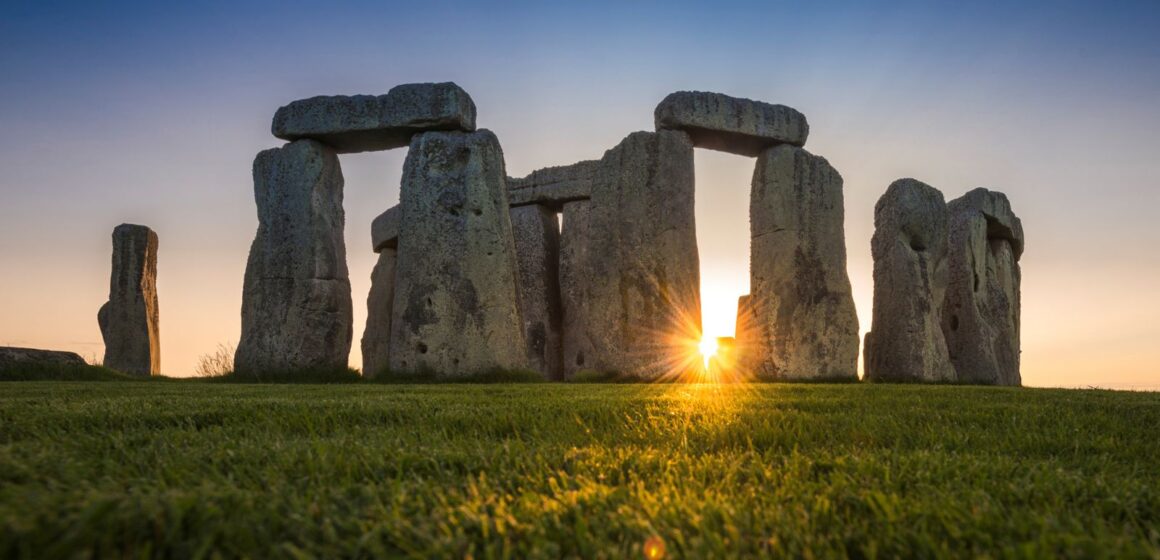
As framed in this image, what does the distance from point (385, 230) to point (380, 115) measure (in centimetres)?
482

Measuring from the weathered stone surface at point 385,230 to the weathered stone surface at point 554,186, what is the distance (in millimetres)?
2166

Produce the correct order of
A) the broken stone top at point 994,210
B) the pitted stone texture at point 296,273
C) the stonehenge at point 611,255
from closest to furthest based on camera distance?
the stonehenge at point 611,255 → the pitted stone texture at point 296,273 → the broken stone top at point 994,210

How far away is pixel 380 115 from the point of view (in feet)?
36.5

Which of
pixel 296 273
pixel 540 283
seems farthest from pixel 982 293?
pixel 296 273

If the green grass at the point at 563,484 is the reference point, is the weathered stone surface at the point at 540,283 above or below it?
above

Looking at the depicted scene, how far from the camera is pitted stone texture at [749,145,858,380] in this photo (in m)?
11.8

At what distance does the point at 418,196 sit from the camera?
1108cm

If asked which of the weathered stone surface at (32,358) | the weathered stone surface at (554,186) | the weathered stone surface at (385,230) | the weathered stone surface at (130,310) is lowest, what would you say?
the weathered stone surface at (32,358)

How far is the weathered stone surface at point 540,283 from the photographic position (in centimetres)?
1456

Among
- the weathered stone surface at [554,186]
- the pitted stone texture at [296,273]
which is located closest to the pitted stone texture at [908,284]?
the weathered stone surface at [554,186]

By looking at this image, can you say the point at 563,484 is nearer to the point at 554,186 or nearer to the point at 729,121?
the point at 729,121

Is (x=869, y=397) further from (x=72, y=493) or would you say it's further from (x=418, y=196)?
(x=418, y=196)

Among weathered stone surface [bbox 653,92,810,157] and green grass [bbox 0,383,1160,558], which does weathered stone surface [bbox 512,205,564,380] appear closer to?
weathered stone surface [bbox 653,92,810,157]

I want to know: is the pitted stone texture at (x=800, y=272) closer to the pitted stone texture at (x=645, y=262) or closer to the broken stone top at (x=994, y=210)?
the pitted stone texture at (x=645, y=262)
